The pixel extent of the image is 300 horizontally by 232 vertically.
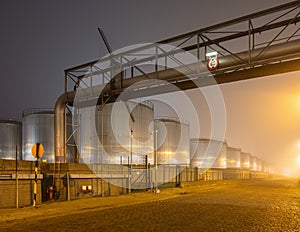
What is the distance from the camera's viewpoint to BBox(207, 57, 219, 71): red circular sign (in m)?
18.9

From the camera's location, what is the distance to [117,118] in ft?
113

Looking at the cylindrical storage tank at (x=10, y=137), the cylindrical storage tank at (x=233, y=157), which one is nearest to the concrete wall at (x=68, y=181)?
the cylindrical storage tank at (x=10, y=137)

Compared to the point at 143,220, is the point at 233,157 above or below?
below

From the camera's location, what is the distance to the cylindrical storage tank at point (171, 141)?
161 ft

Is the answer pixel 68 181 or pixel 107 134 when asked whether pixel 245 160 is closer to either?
pixel 107 134

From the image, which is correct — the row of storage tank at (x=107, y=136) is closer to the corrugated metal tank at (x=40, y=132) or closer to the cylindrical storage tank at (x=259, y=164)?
the corrugated metal tank at (x=40, y=132)

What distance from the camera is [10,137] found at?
4566 cm

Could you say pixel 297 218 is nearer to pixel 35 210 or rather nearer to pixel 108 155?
pixel 35 210

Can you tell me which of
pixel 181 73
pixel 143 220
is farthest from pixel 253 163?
pixel 143 220

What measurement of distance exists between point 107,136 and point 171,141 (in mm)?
19191

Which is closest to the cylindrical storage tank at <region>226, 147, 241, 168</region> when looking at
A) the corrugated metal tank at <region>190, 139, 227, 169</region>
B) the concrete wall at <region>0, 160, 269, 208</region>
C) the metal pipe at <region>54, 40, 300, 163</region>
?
the corrugated metal tank at <region>190, 139, 227, 169</region>

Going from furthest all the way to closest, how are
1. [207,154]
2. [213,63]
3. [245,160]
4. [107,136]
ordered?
[245,160], [207,154], [107,136], [213,63]

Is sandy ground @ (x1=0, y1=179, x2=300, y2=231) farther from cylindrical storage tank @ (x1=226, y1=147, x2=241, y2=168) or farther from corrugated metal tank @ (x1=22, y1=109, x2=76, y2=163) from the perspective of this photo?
cylindrical storage tank @ (x1=226, y1=147, x2=241, y2=168)

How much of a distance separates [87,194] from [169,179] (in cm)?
1573
